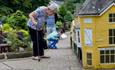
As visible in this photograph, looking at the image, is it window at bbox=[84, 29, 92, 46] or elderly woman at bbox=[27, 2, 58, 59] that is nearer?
window at bbox=[84, 29, 92, 46]

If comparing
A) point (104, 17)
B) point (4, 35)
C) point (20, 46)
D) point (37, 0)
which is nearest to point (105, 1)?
point (104, 17)

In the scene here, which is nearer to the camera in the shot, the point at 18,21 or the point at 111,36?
the point at 111,36

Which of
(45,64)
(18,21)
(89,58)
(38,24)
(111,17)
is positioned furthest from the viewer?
(18,21)

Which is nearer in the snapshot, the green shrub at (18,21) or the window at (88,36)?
the window at (88,36)

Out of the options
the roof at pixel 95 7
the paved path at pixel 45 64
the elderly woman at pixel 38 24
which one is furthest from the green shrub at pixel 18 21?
the roof at pixel 95 7

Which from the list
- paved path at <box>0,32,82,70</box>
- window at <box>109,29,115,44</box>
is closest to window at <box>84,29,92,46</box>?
window at <box>109,29,115,44</box>

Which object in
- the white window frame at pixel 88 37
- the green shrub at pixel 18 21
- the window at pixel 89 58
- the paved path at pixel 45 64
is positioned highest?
the green shrub at pixel 18 21

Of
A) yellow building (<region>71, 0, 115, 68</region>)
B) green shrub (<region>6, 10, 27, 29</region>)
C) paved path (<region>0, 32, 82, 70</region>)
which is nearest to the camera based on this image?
yellow building (<region>71, 0, 115, 68</region>)

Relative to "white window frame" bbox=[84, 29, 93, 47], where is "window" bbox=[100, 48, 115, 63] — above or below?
below

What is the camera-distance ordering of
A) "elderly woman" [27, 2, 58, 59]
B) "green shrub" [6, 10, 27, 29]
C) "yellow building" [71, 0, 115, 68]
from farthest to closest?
"green shrub" [6, 10, 27, 29] < "elderly woman" [27, 2, 58, 59] < "yellow building" [71, 0, 115, 68]

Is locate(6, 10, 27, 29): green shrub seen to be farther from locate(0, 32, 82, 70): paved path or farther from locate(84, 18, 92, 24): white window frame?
locate(84, 18, 92, 24): white window frame

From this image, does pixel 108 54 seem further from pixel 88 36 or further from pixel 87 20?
pixel 87 20

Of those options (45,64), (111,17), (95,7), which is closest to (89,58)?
(111,17)

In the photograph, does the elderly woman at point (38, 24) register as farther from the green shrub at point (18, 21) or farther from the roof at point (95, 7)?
the green shrub at point (18, 21)
